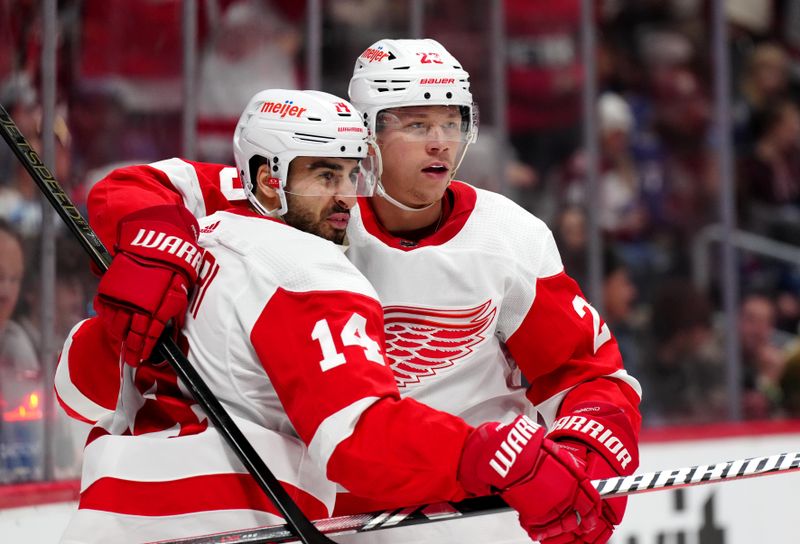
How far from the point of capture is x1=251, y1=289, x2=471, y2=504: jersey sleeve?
197cm

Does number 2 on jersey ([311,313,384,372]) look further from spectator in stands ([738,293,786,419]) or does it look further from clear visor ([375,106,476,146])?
spectator in stands ([738,293,786,419])

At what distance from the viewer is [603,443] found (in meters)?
2.36

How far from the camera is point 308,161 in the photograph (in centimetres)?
225

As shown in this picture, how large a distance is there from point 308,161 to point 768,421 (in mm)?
3099

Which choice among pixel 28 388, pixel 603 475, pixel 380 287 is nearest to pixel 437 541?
pixel 603 475

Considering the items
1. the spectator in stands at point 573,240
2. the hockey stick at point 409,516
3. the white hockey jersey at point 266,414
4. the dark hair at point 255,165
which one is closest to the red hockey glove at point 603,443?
the hockey stick at point 409,516

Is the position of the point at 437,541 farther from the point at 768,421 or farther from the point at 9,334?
the point at 768,421

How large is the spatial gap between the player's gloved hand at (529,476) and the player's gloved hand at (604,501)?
0.52ft

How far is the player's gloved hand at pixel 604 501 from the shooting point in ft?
7.36

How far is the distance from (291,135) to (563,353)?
694 mm

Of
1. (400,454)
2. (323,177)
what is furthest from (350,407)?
(323,177)

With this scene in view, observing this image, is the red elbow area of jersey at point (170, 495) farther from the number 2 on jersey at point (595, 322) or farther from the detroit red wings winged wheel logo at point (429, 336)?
the number 2 on jersey at point (595, 322)

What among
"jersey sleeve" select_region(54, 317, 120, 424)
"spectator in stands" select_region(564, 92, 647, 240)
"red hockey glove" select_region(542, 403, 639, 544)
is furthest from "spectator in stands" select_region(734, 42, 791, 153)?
"jersey sleeve" select_region(54, 317, 120, 424)

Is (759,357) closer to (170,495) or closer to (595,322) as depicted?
(595,322)
